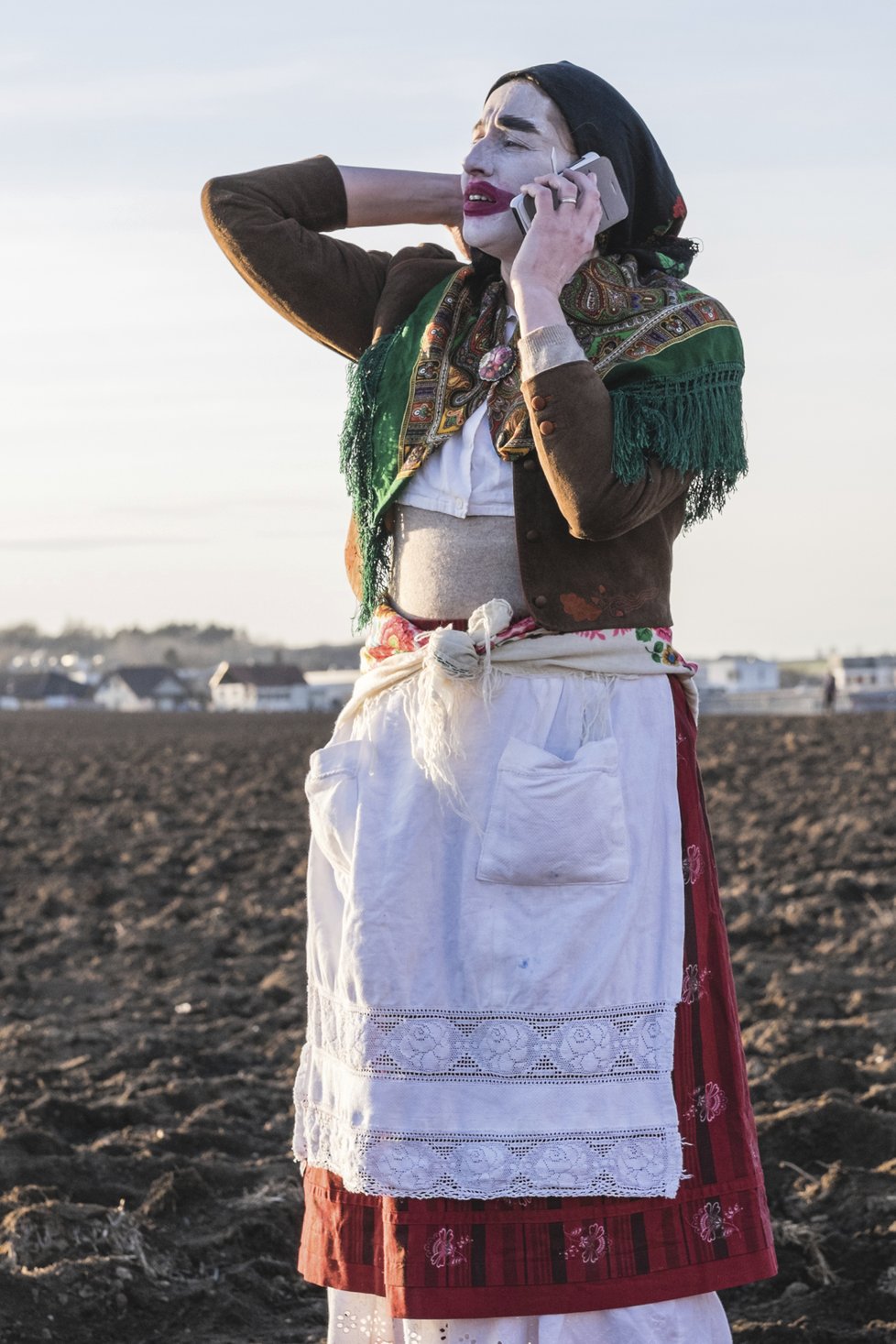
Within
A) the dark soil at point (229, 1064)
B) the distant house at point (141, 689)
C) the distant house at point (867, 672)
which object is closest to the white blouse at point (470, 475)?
the dark soil at point (229, 1064)

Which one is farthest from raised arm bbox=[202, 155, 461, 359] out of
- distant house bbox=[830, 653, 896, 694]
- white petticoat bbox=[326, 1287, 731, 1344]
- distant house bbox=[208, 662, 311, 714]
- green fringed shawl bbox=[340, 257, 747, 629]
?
distant house bbox=[830, 653, 896, 694]

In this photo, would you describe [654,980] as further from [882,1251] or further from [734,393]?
[882,1251]

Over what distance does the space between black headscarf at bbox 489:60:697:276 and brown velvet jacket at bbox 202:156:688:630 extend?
36 centimetres

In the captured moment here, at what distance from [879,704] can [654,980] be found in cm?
5680

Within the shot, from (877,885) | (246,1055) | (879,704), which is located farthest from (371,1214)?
(879,704)

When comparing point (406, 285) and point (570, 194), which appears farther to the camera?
point (406, 285)

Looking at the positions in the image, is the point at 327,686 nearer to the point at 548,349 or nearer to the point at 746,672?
the point at 746,672

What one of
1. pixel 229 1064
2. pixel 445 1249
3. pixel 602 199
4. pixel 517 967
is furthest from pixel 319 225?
pixel 229 1064

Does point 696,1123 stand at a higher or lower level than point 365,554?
lower

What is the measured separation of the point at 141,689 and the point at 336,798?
3416 inches

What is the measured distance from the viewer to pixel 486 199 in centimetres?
263

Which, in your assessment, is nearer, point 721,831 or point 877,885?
point 877,885

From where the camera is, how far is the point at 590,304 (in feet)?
8.56

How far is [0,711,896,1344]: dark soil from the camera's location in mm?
3805
